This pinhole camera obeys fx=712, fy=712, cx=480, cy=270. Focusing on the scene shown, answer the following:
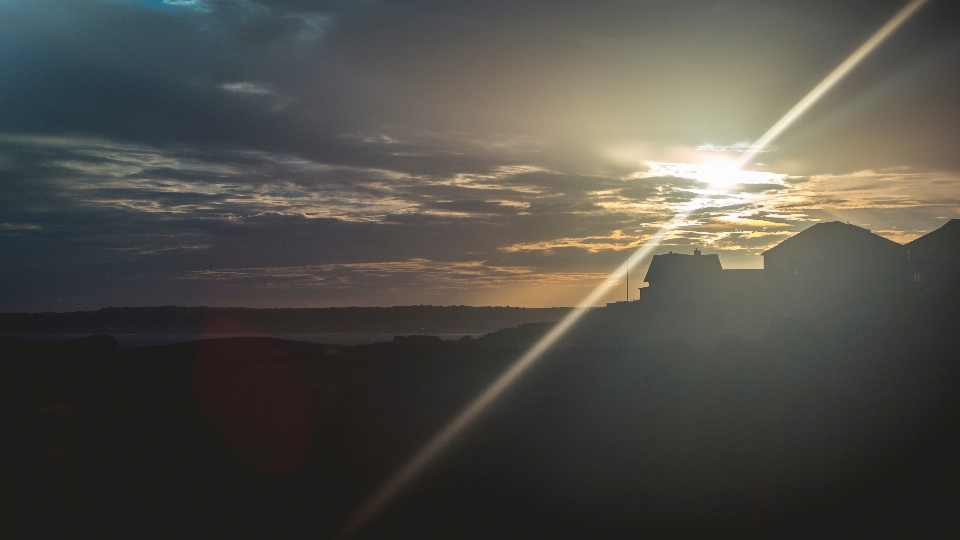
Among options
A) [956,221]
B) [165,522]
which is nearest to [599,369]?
[165,522]

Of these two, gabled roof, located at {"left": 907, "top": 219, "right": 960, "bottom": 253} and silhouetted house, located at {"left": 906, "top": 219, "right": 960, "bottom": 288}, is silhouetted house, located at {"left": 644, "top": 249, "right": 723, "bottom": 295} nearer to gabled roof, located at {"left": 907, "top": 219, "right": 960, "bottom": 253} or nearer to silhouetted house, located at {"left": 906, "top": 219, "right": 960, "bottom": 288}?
silhouetted house, located at {"left": 906, "top": 219, "right": 960, "bottom": 288}

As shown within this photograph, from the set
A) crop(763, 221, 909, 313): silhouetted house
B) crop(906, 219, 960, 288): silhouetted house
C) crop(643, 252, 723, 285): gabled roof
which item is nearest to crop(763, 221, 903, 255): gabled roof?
crop(763, 221, 909, 313): silhouetted house

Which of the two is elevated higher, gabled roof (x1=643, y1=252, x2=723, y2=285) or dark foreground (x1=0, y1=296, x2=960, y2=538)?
gabled roof (x1=643, y1=252, x2=723, y2=285)

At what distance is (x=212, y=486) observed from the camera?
12.2m

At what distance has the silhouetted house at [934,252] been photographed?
44.7m

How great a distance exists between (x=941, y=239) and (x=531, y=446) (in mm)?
42616

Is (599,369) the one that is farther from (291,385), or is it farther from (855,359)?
(291,385)

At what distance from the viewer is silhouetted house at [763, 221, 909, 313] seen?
45.4 metres

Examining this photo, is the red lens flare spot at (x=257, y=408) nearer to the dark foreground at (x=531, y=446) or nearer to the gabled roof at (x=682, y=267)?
the dark foreground at (x=531, y=446)

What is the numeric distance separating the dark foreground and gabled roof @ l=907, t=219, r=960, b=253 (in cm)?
2306

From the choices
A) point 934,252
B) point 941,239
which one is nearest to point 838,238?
point 934,252

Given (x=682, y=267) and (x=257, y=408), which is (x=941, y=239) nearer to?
(x=682, y=267)

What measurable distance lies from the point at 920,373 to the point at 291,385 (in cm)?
1934

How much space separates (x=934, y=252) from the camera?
4600 centimetres
